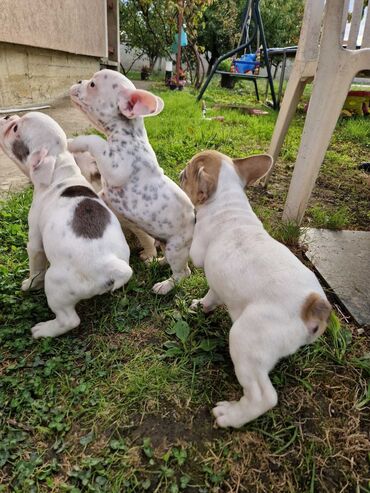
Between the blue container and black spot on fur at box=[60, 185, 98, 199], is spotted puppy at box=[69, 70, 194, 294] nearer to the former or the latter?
black spot on fur at box=[60, 185, 98, 199]

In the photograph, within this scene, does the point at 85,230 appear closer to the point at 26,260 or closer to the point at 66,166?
the point at 66,166

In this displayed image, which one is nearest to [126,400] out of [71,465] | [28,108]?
[71,465]

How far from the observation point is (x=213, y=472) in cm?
179

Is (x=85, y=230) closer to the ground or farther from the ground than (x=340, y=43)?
closer to the ground

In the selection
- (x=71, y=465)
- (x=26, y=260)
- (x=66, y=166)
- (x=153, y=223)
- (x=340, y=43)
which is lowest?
(x=71, y=465)

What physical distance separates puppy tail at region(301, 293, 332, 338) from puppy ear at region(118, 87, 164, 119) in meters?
2.01

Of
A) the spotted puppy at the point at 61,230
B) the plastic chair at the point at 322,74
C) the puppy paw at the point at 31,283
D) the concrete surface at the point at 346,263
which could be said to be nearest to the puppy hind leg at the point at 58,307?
the spotted puppy at the point at 61,230

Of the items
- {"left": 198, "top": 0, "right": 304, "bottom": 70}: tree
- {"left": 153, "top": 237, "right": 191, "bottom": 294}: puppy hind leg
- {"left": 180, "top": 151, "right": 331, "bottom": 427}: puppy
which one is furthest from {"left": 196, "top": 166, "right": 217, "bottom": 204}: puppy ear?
{"left": 198, "top": 0, "right": 304, "bottom": 70}: tree

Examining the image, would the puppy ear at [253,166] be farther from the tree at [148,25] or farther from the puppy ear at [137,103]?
the tree at [148,25]

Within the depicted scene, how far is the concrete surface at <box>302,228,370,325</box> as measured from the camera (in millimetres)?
2883

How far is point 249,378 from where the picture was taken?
1.88 m

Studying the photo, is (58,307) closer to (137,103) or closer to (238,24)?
(137,103)

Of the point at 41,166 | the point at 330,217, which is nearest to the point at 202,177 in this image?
the point at 41,166

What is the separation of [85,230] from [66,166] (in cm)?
75
